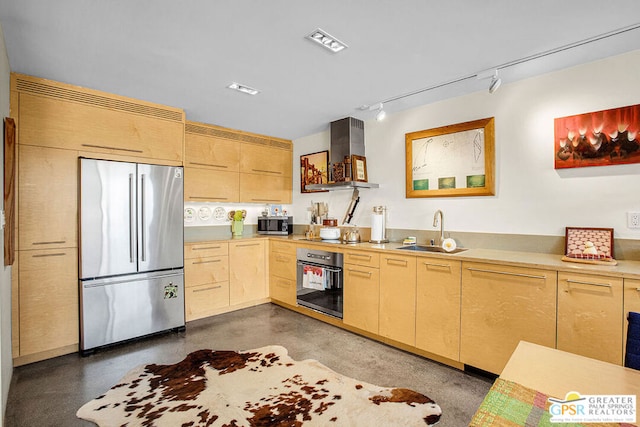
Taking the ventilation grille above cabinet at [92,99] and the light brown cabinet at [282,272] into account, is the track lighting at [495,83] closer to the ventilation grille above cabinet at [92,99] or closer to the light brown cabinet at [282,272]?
the light brown cabinet at [282,272]

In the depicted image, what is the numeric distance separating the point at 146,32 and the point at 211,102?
130cm

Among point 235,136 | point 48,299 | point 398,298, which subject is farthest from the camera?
point 235,136

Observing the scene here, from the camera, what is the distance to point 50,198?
2799 millimetres

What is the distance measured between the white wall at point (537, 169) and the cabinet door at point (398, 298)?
2.38 feet

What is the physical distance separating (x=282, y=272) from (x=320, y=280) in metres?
0.78

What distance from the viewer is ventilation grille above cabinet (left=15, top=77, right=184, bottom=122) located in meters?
2.72

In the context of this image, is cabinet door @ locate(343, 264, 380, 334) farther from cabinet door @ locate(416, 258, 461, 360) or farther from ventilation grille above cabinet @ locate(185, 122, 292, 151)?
ventilation grille above cabinet @ locate(185, 122, 292, 151)

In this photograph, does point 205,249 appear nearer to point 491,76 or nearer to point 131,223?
point 131,223

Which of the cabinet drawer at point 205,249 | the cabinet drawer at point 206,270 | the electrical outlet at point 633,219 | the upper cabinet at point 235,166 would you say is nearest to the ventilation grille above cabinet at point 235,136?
the upper cabinet at point 235,166

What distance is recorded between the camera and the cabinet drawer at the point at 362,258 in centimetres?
314

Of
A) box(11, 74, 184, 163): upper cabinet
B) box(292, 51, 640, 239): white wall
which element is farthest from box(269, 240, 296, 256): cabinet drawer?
box(11, 74, 184, 163): upper cabinet

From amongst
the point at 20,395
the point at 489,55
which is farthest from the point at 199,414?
the point at 489,55

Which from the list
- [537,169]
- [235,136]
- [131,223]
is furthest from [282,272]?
[537,169]

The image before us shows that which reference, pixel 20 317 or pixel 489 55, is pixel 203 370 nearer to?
pixel 20 317
